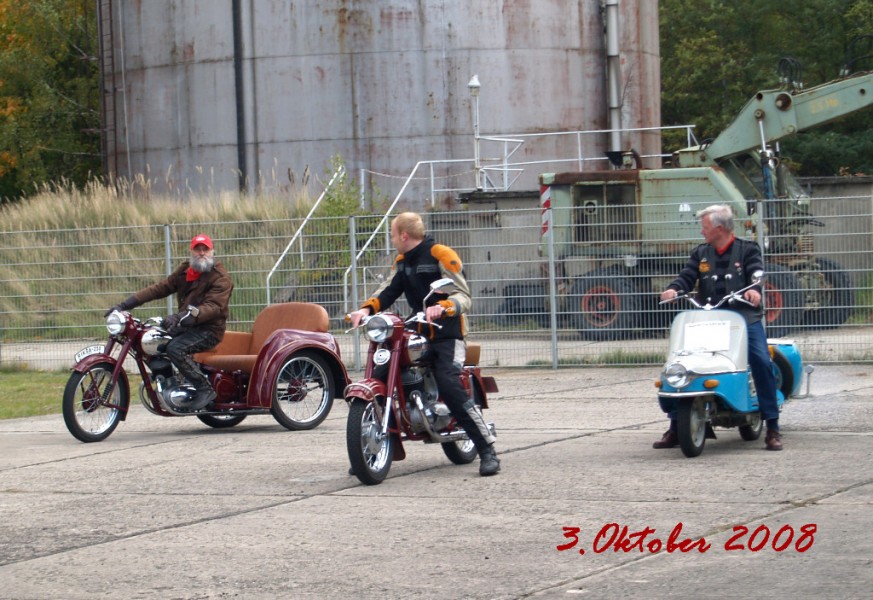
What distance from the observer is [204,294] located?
39.2 ft

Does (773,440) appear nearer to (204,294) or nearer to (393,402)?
(393,402)

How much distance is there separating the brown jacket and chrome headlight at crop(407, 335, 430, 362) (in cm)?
342

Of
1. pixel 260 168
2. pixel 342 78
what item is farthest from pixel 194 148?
pixel 342 78

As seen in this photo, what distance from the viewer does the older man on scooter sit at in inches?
380

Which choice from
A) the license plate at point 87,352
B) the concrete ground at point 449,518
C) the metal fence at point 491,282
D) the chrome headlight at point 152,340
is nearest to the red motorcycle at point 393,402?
the concrete ground at point 449,518

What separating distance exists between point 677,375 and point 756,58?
41.0 meters

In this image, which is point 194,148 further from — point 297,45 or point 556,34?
point 556,34

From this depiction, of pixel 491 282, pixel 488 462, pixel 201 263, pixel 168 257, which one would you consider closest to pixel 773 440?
pixel 488 462

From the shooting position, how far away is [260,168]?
28.2m

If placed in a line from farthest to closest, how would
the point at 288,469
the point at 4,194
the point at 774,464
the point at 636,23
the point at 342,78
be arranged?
the point at 4,194 → the point at 636,23 → the point at 342,78 → the point at 288,469 → the point at 774,464

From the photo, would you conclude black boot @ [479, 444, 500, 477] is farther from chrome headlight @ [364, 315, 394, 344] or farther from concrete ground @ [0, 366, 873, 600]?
chrome headlight @ [364, 315, 394, 344]

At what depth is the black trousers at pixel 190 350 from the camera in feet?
38.3

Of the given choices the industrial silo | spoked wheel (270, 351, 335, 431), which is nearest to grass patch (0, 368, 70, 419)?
spoked wheel (270, 351, 335, 431)

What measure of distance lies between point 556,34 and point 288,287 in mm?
11400
